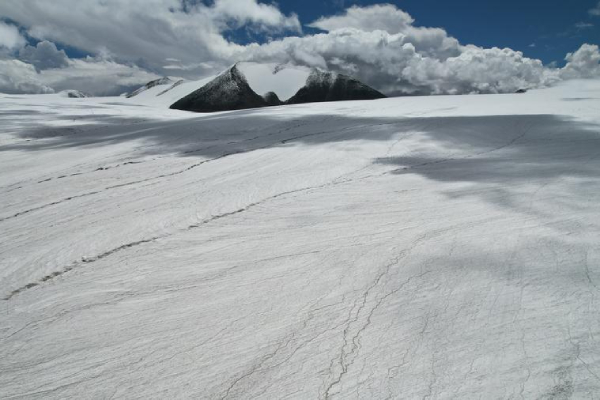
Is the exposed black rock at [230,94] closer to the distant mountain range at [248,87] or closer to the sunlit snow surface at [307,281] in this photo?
the distant mountain range at [248,87]

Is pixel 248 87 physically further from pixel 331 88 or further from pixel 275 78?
pixel 331 88

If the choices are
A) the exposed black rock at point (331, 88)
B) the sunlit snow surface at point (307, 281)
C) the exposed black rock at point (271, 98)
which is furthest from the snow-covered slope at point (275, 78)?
the sunlit snow surface at point (307, 281)

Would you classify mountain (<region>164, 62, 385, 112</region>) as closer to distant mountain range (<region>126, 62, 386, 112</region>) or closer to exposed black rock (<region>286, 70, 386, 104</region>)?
distant mountain range (<region>126, 62, 386, 112</region>)

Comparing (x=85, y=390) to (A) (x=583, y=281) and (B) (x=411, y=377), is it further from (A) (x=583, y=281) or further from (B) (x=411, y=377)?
(A) (x=583, y=281)

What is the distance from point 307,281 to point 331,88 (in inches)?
3395

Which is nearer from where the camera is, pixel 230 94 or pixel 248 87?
pixel 230 94

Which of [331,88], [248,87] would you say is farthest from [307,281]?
[331,88]

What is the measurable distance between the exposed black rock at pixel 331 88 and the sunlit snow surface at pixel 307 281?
67909mm

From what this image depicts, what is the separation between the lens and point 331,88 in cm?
8300

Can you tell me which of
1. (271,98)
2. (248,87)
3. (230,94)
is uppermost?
(248,87)

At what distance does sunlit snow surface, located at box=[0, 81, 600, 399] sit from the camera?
3.54 ft

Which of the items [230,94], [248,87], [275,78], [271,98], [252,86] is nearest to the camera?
[230,94]

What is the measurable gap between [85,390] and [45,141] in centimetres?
542

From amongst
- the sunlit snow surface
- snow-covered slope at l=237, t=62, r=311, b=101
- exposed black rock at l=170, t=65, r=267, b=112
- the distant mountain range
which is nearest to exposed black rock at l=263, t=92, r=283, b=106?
the distant mountain range
